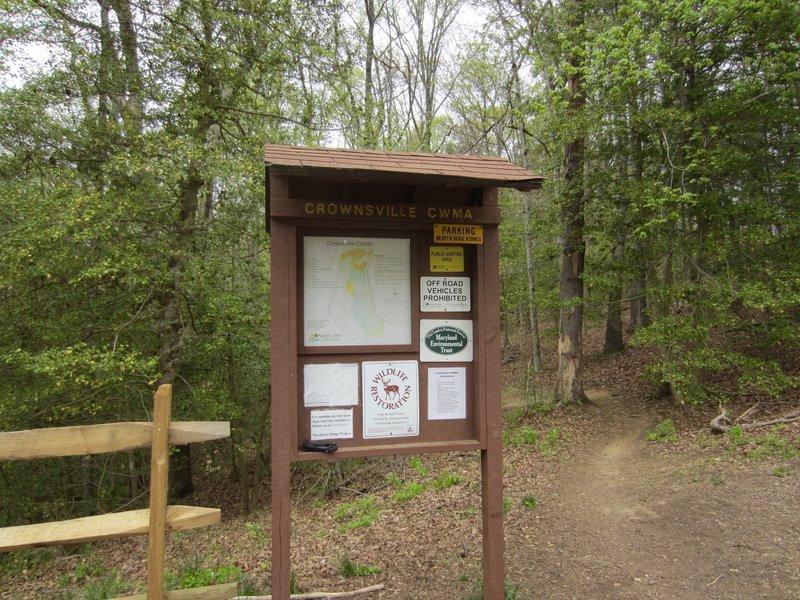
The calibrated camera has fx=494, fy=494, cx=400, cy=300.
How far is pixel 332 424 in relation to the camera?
319 centimetres

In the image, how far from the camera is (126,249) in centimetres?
743

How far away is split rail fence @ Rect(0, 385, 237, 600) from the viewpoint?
232cm

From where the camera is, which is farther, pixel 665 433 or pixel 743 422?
pixel 665 433

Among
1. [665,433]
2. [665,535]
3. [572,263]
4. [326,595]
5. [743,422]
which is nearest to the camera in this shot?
[326,595]

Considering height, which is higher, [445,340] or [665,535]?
[445,340]

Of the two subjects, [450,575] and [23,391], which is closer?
[450,575]

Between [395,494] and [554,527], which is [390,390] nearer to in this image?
[554,527]

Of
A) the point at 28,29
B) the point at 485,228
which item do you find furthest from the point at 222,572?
the point at 28,29

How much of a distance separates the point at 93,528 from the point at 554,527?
442 cm

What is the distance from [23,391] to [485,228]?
773cm

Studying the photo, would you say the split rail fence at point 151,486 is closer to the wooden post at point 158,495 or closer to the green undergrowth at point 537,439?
the wooden post at point 158,495

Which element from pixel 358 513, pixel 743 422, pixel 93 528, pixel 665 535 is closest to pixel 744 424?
pixel 743 422

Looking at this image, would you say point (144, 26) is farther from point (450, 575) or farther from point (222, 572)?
point (450, 575)

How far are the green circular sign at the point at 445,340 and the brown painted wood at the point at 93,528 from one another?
1.62 metres
